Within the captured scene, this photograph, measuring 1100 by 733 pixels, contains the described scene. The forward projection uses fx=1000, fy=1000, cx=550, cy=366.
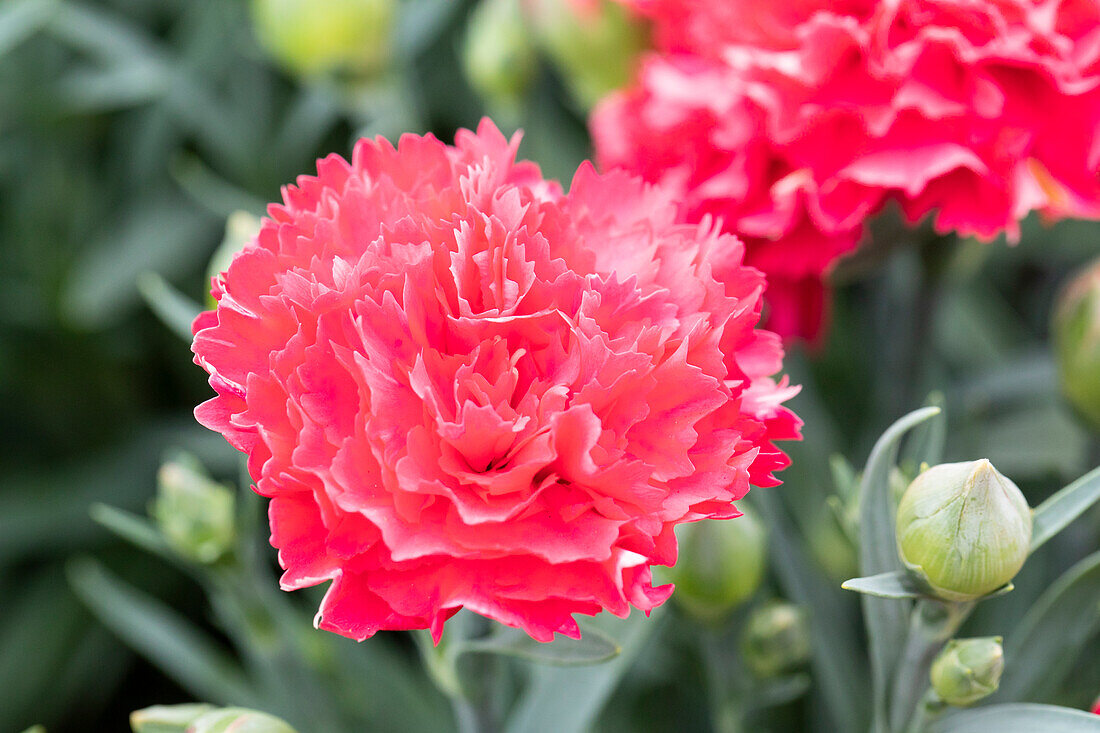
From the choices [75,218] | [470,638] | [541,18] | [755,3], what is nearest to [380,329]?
[470,638]

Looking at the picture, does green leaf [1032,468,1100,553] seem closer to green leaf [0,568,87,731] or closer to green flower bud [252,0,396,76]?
green flower bud [252,0,396,76]

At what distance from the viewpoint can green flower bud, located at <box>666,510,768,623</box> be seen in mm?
406

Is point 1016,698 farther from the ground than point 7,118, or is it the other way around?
point 7,118

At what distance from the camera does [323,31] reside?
22.4 inches

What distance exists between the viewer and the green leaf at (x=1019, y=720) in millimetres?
314

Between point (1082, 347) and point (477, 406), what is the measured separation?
1.13 ft

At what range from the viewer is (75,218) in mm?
777

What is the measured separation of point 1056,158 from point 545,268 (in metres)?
0.23

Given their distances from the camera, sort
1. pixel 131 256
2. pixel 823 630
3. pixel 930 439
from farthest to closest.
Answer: pixel 131 256 → pixel 823 630 → pixel 930 439

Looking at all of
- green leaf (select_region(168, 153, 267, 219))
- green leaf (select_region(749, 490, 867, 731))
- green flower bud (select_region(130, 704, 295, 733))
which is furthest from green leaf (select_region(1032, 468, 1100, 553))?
green leaf (select_region(168, 153, 267, 219))

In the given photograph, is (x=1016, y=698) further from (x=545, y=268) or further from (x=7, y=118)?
(x=7, y=118)

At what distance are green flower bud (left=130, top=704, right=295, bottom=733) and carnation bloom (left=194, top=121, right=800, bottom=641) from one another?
11 centimetres

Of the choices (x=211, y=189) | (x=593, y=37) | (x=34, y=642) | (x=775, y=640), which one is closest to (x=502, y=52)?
(x=593, y=37)

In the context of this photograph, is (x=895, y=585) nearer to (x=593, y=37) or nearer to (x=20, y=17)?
(x=593, y=37)
